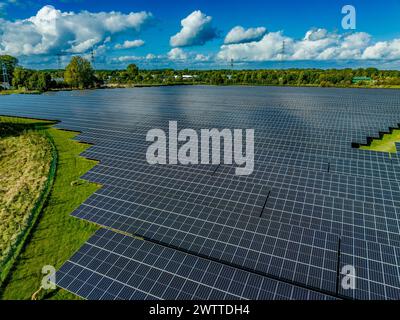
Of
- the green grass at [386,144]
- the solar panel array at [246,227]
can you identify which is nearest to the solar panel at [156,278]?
the solar panel array at [246,227]

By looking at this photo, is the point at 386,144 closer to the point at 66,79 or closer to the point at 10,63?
the point at 66,79

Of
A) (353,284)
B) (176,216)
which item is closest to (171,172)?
(176,216)

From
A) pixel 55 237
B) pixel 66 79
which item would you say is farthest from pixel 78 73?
pixel 55 237

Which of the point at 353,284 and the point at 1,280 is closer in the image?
the point at 353,284

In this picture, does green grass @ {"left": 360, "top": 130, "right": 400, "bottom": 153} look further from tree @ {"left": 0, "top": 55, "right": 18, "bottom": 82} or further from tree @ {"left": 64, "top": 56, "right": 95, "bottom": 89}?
tree @ {"left": 0, "top": 55, "right": 18, "bottom": 82}

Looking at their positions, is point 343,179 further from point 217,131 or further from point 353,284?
point 217,131
